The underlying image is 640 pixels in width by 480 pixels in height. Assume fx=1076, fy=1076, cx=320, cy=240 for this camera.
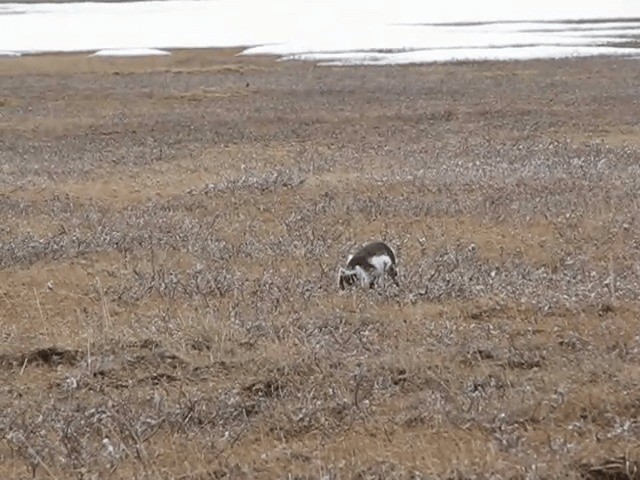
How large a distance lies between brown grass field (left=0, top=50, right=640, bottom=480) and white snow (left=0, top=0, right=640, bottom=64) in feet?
85.9

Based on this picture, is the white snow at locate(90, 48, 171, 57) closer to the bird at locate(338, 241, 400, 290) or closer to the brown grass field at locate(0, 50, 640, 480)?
the brown grass field at locate(0, 50, 640, 480)

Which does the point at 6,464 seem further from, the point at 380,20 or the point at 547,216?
the point at 380,20

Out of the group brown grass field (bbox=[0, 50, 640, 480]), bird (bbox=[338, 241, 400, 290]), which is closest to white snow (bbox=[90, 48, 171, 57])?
brown grass field (bbox=[0, 50, 640, 480])

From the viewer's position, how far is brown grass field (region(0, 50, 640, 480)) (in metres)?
6.12

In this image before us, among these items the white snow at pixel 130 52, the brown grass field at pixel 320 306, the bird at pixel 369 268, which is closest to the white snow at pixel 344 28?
the white snow at pixel 130 52

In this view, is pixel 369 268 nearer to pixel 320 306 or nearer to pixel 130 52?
pixel 320 306

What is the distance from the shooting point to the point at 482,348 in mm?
7715

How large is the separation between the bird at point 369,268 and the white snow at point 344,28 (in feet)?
115

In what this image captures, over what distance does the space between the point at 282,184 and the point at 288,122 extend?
9630mm

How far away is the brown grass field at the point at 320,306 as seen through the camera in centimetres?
612

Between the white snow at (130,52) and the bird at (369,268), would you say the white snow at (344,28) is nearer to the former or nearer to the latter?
the white snow at (130,52)

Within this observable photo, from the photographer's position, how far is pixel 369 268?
10.1 meters

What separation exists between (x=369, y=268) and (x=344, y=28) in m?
58.5

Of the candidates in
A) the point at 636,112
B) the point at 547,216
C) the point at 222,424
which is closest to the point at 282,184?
the point at 547,216
